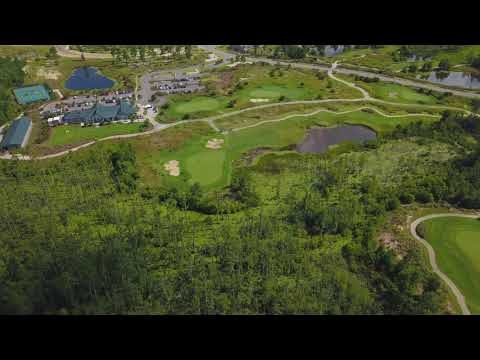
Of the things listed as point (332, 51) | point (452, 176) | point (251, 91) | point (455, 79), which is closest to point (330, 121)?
point (251, 91)

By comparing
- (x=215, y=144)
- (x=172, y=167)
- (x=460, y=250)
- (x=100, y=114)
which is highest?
(x=100, y=114)

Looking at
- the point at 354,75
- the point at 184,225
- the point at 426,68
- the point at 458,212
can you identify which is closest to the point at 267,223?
the point at 184,225

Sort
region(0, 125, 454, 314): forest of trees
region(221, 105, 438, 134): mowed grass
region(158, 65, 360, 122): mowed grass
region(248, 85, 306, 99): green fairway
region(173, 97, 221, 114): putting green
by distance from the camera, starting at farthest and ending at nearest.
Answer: region(248, 85, 306, 99): green fairway → region(158, 65, 360, 122): mowed grass → region(173, 97, 221, 114): putting green → region(221, 105, 438, 134): mowed grass → region(0, 125, 454, 314): forest of trees

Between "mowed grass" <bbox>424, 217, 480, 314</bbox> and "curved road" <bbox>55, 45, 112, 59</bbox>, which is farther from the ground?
"curved road" <bbox>55, 45, 112, 59</bbox>

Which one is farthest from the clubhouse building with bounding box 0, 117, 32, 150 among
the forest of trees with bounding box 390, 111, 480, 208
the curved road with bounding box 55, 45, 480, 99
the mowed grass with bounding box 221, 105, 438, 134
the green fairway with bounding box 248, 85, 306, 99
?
the forest of trees with bounding box 390, 111, 480, 208

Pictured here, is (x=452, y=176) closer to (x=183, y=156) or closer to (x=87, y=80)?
(x=183, y=156)

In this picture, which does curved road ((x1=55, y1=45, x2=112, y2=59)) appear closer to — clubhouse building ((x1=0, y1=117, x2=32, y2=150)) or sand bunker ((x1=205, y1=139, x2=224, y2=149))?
clubhouse building ((x1=0, y1=117, x2=32, y2=150))
